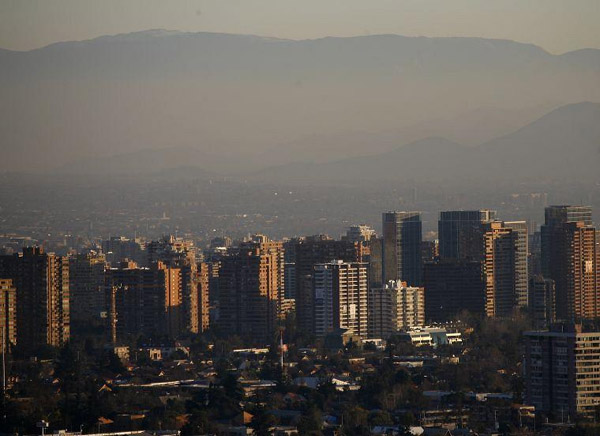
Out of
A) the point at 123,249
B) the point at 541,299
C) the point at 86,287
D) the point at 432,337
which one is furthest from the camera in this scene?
the point at 123,249

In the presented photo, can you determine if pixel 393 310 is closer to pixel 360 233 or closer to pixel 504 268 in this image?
pixel 504 268

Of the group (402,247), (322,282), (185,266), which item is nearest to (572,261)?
(402,247)

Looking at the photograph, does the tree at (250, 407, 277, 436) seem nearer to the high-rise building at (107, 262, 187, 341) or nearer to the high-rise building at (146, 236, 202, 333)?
the high-rise building at (107, 262, 187, 341)

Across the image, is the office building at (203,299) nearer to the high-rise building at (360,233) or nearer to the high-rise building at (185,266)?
the high-rise building at (185,266)

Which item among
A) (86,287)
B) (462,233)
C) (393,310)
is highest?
(462,233)

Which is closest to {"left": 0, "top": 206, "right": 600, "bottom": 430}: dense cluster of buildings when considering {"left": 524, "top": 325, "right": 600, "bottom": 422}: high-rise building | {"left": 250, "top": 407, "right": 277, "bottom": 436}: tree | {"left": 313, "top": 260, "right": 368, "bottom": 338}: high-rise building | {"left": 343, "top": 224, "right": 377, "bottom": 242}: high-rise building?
{"left": 313, "top": 260, "right": 368, "bottom": 338}: high-rise building

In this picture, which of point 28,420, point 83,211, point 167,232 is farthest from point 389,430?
point 167,232

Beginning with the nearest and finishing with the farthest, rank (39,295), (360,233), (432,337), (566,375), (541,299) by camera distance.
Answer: (566,375) < (39,295) < (432,337) < (541,299) < (360,233)
